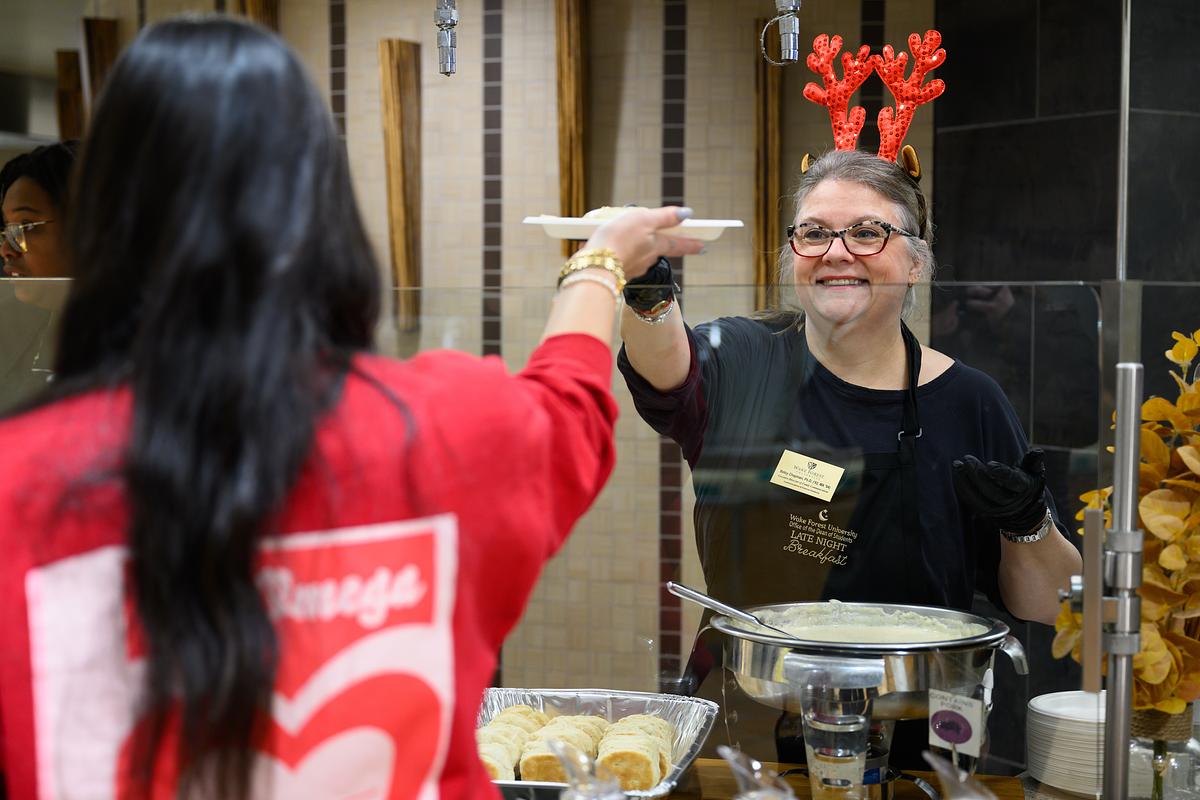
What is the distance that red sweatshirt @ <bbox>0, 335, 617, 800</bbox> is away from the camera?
2.60ft

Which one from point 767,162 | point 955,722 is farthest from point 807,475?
point 767,162

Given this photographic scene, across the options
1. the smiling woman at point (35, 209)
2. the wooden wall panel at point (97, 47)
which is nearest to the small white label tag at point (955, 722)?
the smiling woman at point (35, 209)

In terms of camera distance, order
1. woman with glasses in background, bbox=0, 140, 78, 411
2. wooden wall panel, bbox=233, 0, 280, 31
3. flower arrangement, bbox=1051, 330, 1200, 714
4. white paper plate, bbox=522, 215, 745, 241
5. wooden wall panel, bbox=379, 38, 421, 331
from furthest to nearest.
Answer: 1. wooden wall panel, bbox=233, 0, 280, 31
2. wooden wall panel, bbox=379, 38, 421, 331
3. woman with glasses in background, bbox=0, 140, 78, 411
4. flower arrangement, bbox=1051, 330, 1200, 714
5. white paper plate, bbox=522, 215, 745, 241

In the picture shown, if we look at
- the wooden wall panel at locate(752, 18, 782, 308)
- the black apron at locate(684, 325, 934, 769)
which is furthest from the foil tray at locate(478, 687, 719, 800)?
the wooden wall panel at locate(752, 18, 782, 308)

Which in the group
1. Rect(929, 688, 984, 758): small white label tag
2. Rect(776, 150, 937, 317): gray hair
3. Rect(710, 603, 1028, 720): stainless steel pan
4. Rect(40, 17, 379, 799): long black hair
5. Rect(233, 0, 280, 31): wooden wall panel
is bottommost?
Rect(929, 688, 984, 758): small white label tag

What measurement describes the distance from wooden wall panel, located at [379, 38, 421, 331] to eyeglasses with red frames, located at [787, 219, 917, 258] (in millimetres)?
1988

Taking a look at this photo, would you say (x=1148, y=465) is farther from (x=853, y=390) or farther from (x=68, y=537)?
(x=68, y=537)

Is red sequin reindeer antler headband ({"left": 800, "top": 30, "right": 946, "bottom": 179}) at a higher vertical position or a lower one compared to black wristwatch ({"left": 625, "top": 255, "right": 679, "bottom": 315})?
higher

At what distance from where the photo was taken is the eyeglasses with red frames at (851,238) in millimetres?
1705

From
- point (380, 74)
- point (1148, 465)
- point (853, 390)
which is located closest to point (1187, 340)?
point (1148, 465)

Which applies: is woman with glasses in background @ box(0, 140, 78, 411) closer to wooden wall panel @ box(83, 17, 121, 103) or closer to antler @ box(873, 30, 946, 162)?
antler @ box(873, 30, 946, 162)

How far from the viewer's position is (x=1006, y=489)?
1.28 metres

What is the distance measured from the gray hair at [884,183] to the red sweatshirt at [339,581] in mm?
1019

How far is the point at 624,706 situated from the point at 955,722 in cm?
38
